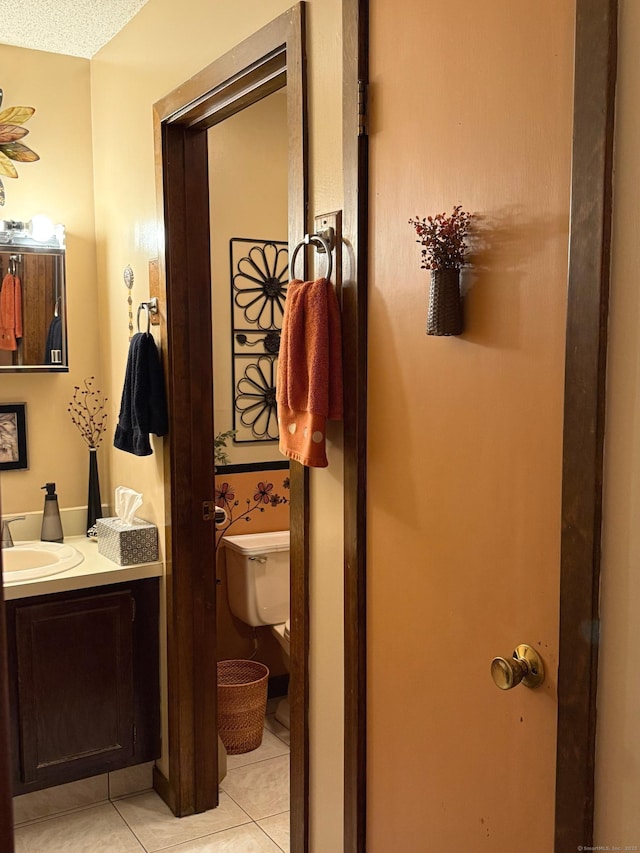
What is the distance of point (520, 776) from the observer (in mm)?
1314

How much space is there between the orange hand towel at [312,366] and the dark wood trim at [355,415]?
3 cm

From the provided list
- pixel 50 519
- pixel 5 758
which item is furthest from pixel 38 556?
pixel 5 758

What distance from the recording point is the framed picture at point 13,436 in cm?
300

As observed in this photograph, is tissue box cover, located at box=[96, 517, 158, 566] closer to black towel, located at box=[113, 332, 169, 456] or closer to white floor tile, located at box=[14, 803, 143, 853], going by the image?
black towel, located at box=[113, 332, 169, 456]

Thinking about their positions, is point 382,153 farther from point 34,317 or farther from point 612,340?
point 34,317

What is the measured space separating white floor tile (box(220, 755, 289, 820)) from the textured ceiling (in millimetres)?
2664

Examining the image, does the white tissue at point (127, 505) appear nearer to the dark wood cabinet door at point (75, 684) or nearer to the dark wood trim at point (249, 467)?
the dark wood cabinet door at point (75, 684)

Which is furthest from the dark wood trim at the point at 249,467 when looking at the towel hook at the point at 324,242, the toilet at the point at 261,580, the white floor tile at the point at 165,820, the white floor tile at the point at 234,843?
the towel hook at the point at 324,242

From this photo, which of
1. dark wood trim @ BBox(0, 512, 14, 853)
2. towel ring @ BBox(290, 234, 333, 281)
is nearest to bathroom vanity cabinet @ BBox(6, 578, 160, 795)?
towel ring @ BBox(290, 234, 333, 281)

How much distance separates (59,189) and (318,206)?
1.64 metres

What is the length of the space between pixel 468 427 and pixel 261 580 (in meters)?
2.09

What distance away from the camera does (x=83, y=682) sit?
2658mm

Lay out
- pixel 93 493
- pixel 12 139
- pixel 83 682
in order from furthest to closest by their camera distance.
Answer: pixel 93 493
pixel 12 139
pixel 83 682

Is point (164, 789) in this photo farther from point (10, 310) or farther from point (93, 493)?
point (10, 310)
